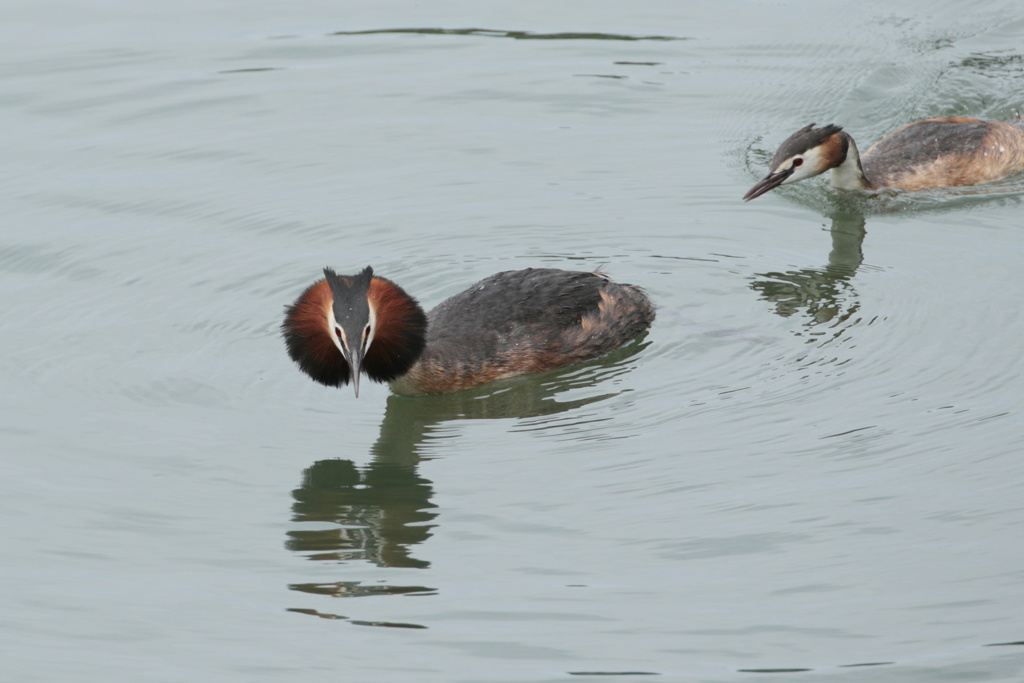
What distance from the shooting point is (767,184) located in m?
11.8

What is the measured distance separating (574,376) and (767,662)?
3.39m

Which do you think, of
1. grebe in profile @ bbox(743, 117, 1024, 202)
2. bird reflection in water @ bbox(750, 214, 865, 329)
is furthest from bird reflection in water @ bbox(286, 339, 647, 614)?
grebe in profile @ bbox(743, 117, 1024, 202)

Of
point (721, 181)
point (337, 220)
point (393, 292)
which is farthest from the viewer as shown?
point (721, 181)

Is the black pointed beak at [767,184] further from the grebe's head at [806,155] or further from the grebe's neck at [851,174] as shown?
the grebe's neck at [851,174]

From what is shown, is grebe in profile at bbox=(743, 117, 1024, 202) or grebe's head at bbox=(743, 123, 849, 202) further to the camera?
grebe in profile at bbox=(743, 117, 1024, 202)

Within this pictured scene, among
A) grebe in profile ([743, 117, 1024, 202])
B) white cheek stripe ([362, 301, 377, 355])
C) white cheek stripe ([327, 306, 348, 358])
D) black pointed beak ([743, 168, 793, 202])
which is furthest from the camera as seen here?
grebe in profile ([743, 117, 1024, 202])

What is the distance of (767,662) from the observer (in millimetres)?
5887

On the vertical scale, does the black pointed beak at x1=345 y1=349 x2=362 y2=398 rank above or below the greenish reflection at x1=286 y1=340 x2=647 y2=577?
above

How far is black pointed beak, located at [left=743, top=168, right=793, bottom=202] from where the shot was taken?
1159cm

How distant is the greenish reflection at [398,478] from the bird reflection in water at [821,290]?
1.23m

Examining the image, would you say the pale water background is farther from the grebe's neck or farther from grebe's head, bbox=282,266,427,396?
grebe's head, bbox=282,266,427,396

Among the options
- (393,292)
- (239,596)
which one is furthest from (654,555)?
(393,292)

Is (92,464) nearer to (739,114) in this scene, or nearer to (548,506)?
(548,506)

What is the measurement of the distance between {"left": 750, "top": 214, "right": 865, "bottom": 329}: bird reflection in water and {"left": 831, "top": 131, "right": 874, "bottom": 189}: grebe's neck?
5.17ft
